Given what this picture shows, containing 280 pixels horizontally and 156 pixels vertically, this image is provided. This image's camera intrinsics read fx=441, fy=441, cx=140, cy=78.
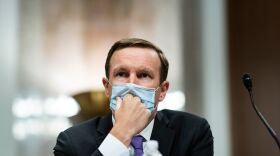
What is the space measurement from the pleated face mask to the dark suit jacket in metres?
0.14

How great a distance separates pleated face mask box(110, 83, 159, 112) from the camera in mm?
1425

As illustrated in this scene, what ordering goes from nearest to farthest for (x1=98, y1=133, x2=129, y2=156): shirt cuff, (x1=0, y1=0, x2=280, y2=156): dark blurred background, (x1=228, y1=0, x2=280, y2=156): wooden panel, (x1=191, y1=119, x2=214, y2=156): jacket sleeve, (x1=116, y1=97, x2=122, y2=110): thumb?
(x1=98, y1=133, x2=129, y2=156): shirt cuff → (x1=116, y1=97, x2=122, y2=110): thumb → (x1=191, y1=119, x2=214, y2=156): jacket sleeve → (x1=228, y1=0, x2=280, y2=156): wooden panel → (x1=0, y1=0, x2=280, y2=156): dark blurred background

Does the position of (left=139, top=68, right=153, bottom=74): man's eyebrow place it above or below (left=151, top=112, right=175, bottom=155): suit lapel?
above

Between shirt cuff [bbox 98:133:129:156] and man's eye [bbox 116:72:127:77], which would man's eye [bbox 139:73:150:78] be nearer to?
man's eye [bbox 116:72:127:77]

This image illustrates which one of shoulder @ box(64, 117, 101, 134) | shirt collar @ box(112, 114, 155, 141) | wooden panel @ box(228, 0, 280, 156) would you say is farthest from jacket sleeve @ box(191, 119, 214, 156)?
wooden panel @ box(228, 0, 280, 156)

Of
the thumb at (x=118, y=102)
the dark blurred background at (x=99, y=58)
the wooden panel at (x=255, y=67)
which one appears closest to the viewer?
the thumb at (x=118, y=102)

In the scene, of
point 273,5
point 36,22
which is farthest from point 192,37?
point 36,22

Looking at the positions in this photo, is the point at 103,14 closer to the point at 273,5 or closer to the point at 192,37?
the point at 192,37

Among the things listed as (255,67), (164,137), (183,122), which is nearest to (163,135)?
(164,137)

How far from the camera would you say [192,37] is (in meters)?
2.97

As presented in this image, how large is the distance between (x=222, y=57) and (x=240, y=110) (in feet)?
1.23

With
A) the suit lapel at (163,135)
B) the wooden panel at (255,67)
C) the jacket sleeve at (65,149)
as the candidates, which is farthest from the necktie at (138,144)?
the wooden panel at (255,67)

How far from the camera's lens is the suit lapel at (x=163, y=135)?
59.4 inches

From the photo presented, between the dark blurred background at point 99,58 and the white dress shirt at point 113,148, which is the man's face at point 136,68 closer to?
the white dress shirt at point 113,148
